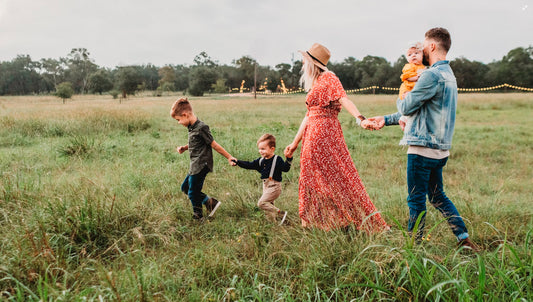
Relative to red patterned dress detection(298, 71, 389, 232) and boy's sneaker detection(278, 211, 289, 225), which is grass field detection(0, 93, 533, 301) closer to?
boy's sneaker detection(278, 211, 289, 225)

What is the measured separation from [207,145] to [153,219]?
1074 millimetres

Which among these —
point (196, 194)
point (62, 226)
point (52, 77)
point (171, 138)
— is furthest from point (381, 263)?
point (52, 77)

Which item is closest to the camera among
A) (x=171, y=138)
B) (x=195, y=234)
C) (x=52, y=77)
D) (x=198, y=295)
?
(x=198, y=295)

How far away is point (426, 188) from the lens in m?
2.99

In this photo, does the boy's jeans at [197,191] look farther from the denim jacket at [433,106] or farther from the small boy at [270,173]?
the denim jacket at [433,106]

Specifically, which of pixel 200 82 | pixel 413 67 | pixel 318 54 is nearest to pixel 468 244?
pixel 413 67

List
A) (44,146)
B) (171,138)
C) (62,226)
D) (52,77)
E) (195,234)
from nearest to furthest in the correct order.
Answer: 1. (62,226)
2. (195,234)
3. (44,146)
4. (171,138)
5. (52,77)

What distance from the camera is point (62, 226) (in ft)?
10.2

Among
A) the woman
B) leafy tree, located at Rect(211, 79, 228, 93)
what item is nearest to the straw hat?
the woman

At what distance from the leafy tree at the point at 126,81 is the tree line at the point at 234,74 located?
23cm

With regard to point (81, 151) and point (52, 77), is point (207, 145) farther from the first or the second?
point (52, 77)

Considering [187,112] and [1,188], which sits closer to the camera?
[187,112]

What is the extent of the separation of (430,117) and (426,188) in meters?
0.67

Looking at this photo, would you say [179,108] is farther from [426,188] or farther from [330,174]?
[426,188]
